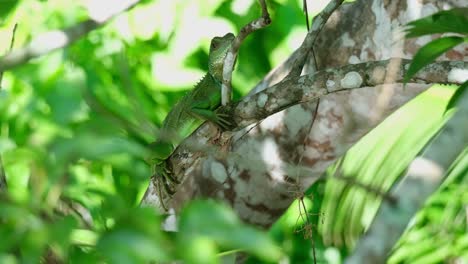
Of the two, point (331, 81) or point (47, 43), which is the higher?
point (331, 81)

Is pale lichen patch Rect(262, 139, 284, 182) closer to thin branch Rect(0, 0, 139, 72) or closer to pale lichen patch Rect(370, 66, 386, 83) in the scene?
pale lichen patch Rect(370, 66, 386, 83)

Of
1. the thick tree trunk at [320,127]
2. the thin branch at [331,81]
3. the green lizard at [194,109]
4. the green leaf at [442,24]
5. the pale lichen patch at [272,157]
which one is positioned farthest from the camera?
the pale lichen patch at [272,157]

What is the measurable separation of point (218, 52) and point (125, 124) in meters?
1.60

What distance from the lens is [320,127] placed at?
283cm

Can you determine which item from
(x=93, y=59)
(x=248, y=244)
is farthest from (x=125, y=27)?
(x=248, y=244)

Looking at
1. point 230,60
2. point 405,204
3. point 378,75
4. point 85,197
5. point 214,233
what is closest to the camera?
point 214,233

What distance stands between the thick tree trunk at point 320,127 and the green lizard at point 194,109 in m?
0.12

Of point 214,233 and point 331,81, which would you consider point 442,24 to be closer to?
point 331,81

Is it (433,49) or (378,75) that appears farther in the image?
(378,75)

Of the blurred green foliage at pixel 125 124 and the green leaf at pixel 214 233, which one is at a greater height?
the blurred green foliage at pixel 125 124

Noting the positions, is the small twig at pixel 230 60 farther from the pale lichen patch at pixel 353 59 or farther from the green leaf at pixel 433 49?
the green leaf at pixel 433 49

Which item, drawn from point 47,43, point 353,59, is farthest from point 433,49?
point 353,59

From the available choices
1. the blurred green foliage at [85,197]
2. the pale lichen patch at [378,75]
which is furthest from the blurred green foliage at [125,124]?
the pale lichen patch at [378,75]

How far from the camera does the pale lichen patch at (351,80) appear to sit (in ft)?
7.05
